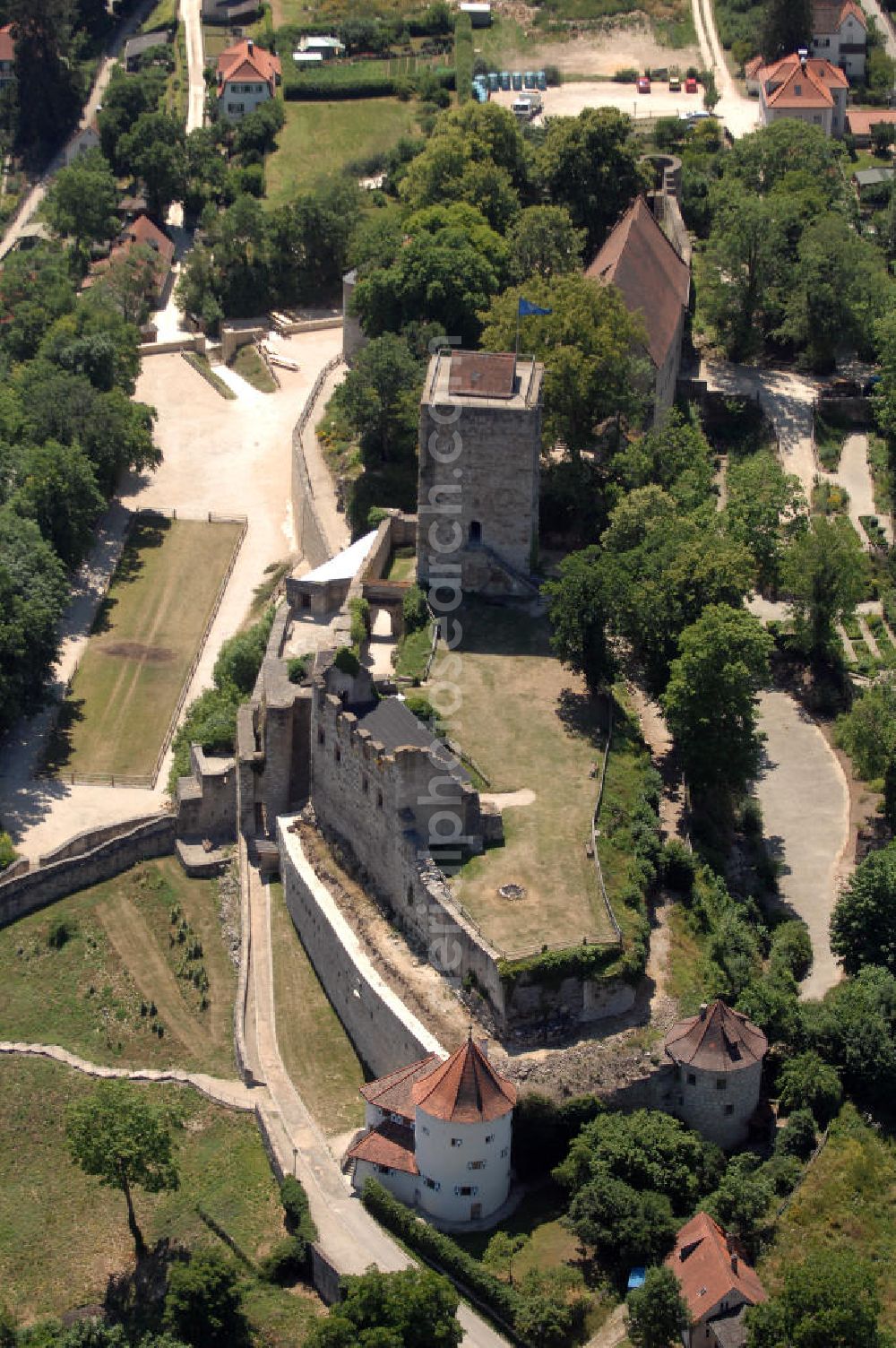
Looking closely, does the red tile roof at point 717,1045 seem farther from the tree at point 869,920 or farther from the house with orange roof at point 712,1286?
the tree at point 869,920

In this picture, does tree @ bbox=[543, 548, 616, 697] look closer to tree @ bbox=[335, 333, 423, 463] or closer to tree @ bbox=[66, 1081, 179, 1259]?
tree @ bbox=[335, 333, 423, 463]

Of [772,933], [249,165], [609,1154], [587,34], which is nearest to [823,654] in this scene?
[772,933]

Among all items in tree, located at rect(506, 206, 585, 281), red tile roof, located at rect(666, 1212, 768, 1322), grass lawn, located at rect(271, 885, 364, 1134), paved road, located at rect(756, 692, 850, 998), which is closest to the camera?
red tile roof, located at rect(666, 1212, 768, 1322)

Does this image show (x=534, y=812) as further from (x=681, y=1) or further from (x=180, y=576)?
(x=681, y=1)

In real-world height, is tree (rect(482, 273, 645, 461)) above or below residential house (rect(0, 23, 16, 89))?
above

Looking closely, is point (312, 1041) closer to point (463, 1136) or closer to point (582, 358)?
point (463, 1136)

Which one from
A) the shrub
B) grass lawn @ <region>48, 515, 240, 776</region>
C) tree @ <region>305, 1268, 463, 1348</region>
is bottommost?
grass lawn @ <region>48, 515, 240, 776</region>

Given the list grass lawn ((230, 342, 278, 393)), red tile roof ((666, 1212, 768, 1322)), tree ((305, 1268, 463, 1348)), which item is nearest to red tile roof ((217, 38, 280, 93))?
grass lawn ((230, 342, 278, 393))
